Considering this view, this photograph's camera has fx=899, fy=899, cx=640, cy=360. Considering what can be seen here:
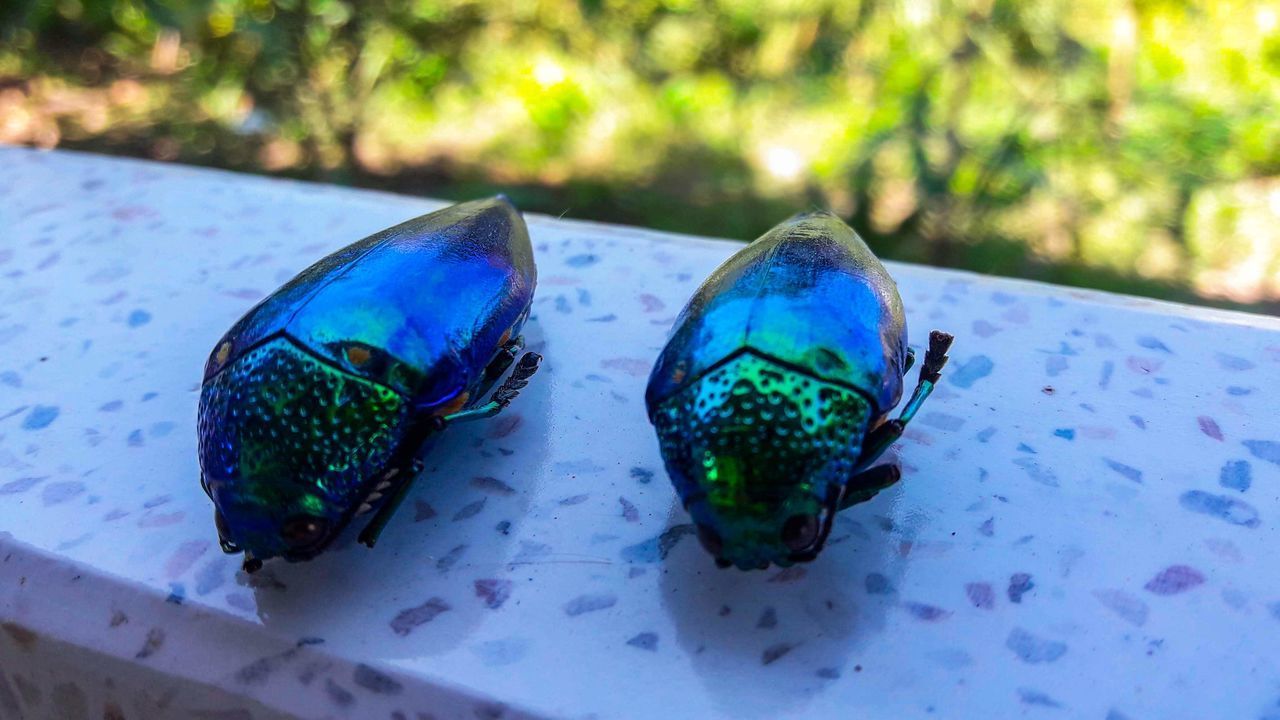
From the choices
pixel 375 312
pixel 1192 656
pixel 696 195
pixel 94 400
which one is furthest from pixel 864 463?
pixel 696 195

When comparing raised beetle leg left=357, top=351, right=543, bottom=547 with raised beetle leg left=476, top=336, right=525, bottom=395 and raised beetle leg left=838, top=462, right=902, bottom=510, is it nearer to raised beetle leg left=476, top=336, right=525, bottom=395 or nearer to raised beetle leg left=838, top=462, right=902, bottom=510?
raised beetle leg left=476, top=336, right=525, bottom=395

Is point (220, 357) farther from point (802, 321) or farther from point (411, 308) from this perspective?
point (802, 321)

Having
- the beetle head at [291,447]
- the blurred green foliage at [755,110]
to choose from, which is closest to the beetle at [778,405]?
the beetle head at [291,447]

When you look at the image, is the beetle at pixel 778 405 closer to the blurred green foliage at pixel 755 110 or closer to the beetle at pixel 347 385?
the beetle at pixel 347 385

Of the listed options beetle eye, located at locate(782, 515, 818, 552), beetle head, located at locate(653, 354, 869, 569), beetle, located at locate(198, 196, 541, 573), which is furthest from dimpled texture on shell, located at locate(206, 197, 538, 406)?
beetle eye, located at locate(782, 515, 818, 552)

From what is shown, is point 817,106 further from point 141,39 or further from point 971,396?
point 141,39

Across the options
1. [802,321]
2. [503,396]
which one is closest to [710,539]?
[802,321]

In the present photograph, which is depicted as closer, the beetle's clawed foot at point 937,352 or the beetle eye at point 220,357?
the beetle eye at point 220,357
